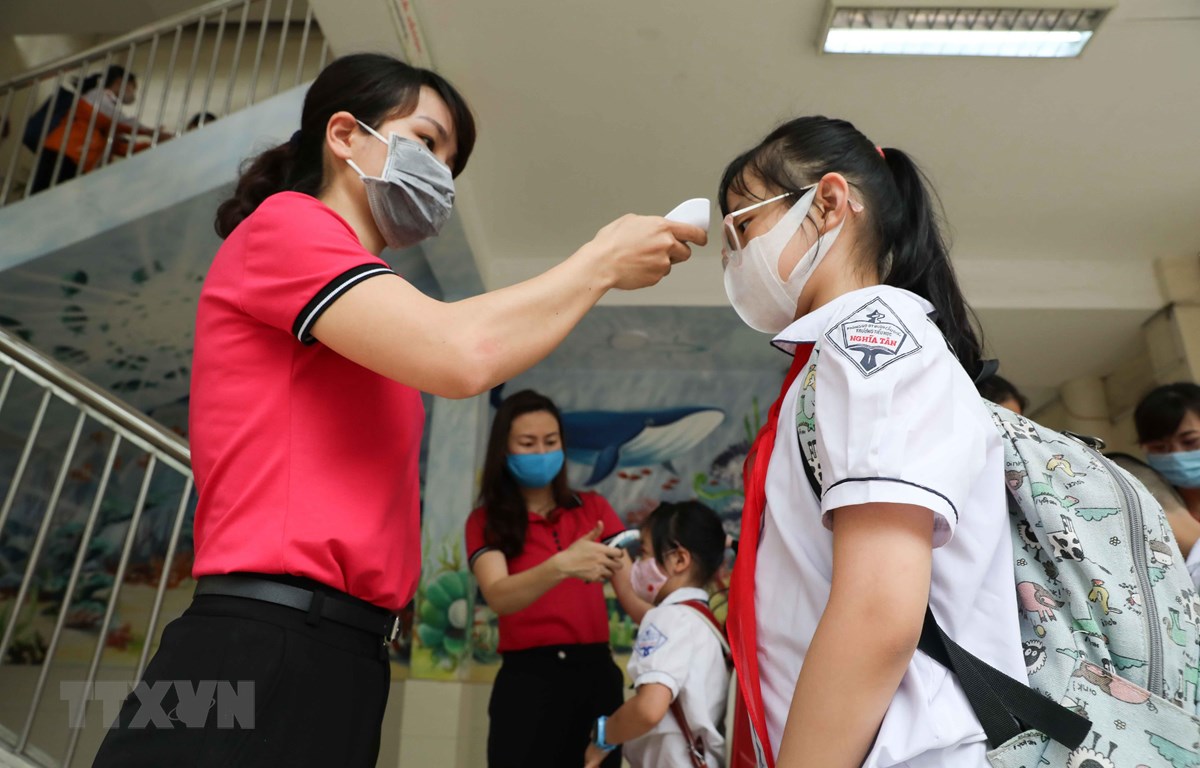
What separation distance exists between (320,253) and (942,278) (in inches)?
33.1

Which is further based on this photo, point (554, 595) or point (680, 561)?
point (554, 595)

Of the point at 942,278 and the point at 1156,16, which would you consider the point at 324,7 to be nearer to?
the point at 942,278

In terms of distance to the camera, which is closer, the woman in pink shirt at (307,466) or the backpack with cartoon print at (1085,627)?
the backpack with cartoon print at (1085,627)

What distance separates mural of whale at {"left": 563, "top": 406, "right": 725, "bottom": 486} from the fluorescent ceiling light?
276cm

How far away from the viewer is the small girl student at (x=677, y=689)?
7.22 ft

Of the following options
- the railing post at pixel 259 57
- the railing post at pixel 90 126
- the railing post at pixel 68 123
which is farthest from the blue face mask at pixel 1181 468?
the railing post at pixel 68 123

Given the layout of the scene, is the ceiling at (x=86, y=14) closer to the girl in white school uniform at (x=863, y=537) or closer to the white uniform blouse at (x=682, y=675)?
the white uniform blouse at (x=682, y=675)

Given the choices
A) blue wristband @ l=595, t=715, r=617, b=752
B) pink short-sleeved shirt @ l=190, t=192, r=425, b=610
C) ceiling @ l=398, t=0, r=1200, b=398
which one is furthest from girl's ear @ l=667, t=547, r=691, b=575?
ceiling @ l=398, t=0, r=1200, b=398

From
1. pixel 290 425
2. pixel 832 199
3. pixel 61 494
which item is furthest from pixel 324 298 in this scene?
pixel 61 494

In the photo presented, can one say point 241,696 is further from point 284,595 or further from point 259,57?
point 259,57

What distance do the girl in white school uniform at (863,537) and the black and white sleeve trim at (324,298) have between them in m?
0.53

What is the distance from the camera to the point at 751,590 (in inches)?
39.8

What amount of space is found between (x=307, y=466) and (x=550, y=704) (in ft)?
5.87

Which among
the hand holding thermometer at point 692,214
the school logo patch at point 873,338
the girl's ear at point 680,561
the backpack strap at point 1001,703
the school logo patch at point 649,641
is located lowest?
the backpack strap at point 1001,703
